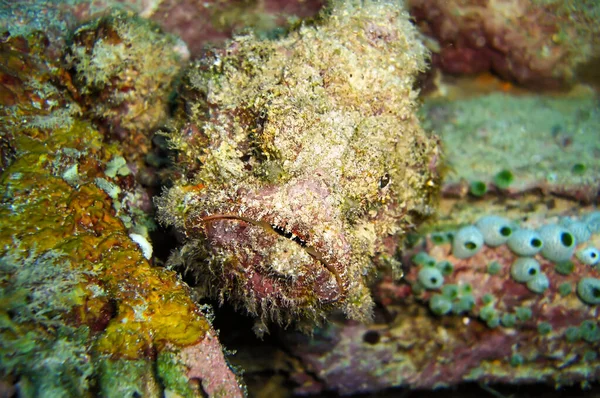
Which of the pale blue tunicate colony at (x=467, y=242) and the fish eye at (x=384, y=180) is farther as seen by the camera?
the pale blue tunicate colony at (x=467, y=242)

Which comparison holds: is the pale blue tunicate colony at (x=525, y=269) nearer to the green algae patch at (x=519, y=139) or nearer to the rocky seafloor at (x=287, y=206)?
the rocky seafloor at (x=287, y=206)

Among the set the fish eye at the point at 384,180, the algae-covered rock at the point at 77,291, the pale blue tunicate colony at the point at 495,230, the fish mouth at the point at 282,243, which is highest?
the fish eye at the point at 384,180

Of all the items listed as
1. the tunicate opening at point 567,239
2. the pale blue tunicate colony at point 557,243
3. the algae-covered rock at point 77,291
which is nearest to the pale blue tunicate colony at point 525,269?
the pale blue tunicate colony at point 557,243

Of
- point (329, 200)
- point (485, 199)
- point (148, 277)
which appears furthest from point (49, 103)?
point (485, 199)

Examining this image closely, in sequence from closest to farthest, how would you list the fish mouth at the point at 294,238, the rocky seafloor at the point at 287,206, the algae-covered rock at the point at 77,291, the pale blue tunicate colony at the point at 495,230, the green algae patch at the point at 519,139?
the algae-covered rock at the point at 77,291 → the rocky seafloor at the point at 287,206 → the fish mouth at the point at 294,238 → the pale blue tunicate colony at the point at 495,230 → the green algae patch at the point at 519,139

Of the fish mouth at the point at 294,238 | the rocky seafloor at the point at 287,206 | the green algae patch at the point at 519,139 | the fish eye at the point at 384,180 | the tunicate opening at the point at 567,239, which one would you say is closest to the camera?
the rocky seafloor at the point at 287,206

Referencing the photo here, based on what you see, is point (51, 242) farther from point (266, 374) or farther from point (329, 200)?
point (266, 374)

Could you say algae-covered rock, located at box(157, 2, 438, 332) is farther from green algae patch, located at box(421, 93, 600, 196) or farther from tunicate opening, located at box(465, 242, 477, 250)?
green algae patch, located at box(421, 93, 600, 196)

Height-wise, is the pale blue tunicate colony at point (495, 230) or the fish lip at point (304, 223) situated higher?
the fish lip at point (304, 223)
